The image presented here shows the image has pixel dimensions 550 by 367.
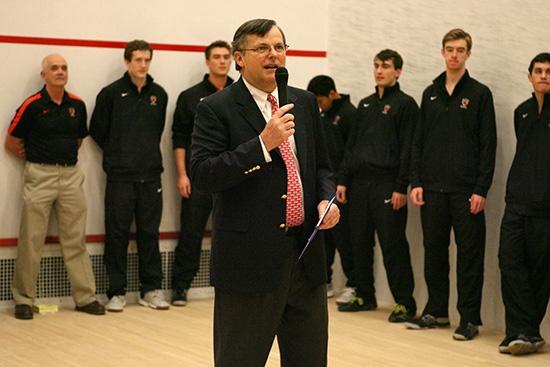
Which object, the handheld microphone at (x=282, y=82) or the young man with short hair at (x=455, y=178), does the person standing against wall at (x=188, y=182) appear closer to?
the young man with short hair at (x=455, y=178)

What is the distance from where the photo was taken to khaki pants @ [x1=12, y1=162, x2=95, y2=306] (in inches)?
258

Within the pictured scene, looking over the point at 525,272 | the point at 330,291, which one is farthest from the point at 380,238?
the point at 525,272

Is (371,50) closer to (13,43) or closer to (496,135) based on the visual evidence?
(496,135)

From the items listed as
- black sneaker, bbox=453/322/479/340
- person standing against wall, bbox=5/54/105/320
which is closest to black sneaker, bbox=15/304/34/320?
person standing against wall, bbox=5/54/105/320

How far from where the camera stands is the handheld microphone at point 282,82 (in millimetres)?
2986

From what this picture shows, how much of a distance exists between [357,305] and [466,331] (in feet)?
4.01

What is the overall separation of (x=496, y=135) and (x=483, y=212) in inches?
19.3

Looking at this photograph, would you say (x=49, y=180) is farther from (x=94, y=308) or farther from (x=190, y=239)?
(x=190, y=239)

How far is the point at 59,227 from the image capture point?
6.72 m

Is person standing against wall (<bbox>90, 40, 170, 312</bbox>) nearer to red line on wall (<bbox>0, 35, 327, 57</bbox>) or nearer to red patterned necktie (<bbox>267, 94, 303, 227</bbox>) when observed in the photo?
red line on wall (<bbox>0, 35, 327, 57</bbox>)

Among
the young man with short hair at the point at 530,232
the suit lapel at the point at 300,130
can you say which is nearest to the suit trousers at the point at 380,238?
the young man with short hair at the point at 530,232

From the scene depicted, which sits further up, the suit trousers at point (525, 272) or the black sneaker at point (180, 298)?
the suit trousers at point (525, 272)

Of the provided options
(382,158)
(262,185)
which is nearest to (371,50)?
(382,158)

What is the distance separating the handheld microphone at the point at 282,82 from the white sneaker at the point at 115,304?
409 cm
